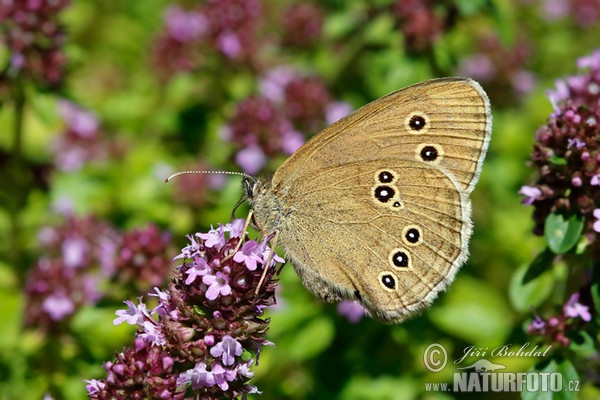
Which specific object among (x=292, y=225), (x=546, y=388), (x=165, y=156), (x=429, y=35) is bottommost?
(x=546, y=388)

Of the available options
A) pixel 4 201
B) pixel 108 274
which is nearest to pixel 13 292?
pixel 4 201

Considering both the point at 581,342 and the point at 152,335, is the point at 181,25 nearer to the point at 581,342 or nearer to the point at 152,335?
the point at 152,335

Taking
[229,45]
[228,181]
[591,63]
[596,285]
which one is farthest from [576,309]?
[229,45]

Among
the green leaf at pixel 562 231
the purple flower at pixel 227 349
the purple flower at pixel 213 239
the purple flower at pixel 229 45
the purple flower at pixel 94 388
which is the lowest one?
the purple flower at pixel 94 388

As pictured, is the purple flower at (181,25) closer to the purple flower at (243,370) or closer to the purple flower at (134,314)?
the purple flower at (134,314)

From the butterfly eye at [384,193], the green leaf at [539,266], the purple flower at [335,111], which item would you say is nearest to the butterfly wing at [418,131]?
the butterfly eye at [384,193]

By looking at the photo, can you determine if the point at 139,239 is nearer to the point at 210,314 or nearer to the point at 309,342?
the point at 309,342

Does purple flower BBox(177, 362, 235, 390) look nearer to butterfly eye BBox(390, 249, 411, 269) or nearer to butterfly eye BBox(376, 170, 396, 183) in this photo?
butterfly eye BBox(390, 249, 411, 269)
